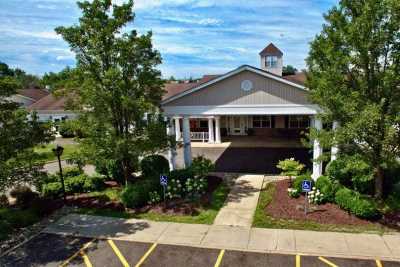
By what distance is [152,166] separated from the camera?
16.7 meters

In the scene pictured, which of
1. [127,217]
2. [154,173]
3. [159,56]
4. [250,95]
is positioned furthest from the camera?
[154,173]

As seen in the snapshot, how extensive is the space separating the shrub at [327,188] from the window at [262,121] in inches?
703

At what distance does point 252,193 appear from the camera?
48.6ft

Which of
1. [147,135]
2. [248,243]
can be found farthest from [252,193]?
[147,135]

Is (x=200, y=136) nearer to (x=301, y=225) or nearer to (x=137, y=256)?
(x=301, y=225)

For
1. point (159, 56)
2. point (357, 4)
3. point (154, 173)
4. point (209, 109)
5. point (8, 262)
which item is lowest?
point (8, 262)

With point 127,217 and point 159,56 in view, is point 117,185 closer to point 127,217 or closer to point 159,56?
point 127,217

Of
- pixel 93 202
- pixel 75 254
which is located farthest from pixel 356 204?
pixel 93 202

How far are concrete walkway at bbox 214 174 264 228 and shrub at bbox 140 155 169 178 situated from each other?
4.20 metres

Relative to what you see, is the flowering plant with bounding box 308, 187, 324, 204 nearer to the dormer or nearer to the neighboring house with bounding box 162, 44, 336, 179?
the neighboring house with bounding box 162, 44, 336, 179

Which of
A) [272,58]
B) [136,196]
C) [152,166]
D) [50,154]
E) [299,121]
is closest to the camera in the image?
[50,154]

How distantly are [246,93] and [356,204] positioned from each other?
7199 mm

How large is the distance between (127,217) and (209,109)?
6.96 meters

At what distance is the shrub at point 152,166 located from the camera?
16.7 m
